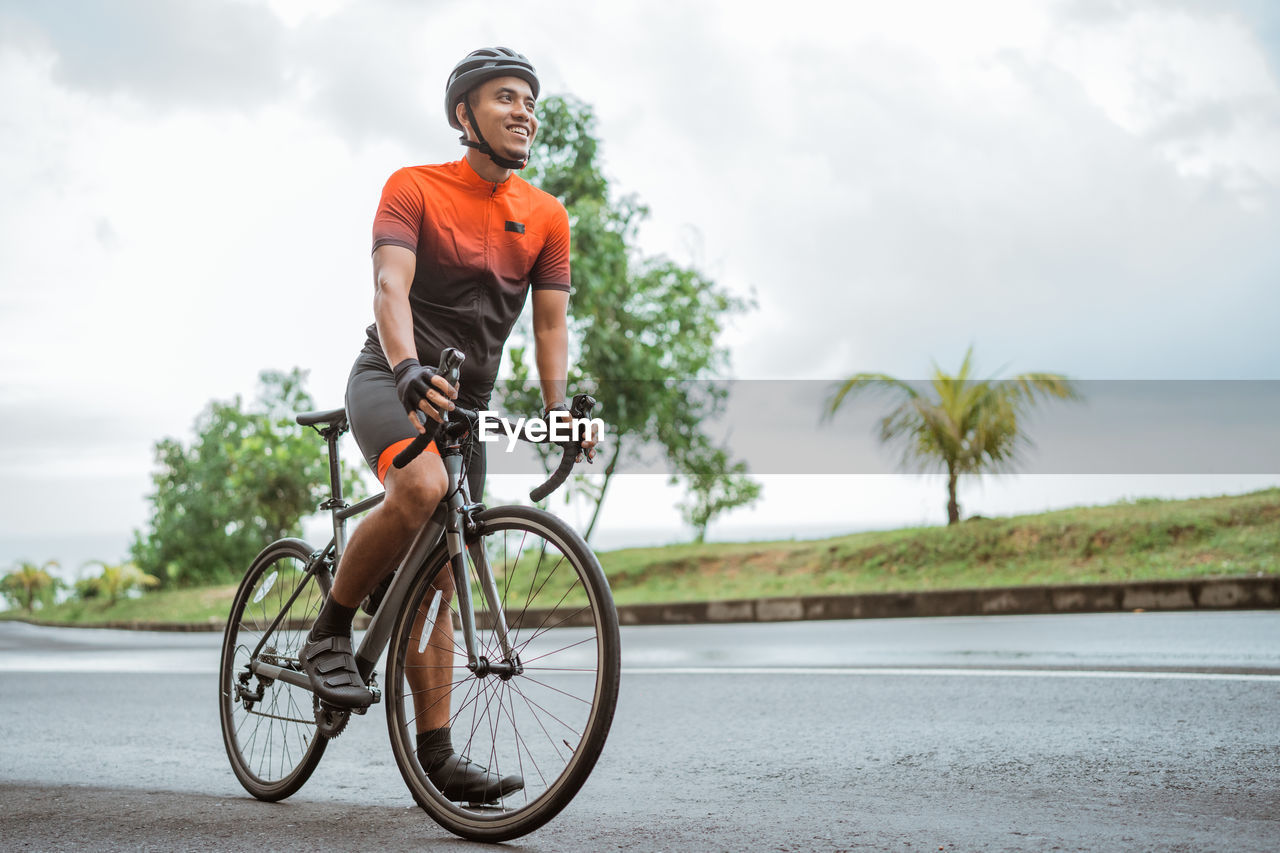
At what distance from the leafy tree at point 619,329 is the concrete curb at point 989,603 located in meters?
7.49

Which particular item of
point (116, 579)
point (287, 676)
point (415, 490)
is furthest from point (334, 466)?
point (116, 579)

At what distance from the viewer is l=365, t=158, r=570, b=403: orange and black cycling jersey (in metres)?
3.30

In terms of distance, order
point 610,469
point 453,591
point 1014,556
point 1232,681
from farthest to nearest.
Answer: point 610,469
point 1014,556
point 1232,681
point 453,591

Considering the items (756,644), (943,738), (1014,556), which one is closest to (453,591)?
(943,738)

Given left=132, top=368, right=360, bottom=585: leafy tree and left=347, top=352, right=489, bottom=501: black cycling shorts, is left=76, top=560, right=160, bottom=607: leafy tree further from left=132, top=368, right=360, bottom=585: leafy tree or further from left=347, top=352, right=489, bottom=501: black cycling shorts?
left=347, top=352, right=489, bottom=501: black cycling shorts

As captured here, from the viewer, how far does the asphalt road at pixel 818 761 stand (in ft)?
10.1

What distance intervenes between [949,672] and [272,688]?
3981 mm

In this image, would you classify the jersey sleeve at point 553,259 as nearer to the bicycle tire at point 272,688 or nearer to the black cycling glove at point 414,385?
the black cycling glove at point 414,385

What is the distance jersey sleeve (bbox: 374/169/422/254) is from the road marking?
14.1 ft

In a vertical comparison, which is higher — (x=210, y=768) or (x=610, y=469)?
(x=610, y=469)

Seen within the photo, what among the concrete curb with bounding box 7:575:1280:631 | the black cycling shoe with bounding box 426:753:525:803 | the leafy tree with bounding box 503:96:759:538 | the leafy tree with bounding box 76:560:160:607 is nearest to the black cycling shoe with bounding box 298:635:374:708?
the black cycling shoe with bounding box 426:753:525:803

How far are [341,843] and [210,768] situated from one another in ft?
5.64

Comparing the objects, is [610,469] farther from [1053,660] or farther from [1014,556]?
[1053,660]

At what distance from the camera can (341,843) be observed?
3.03 metres
